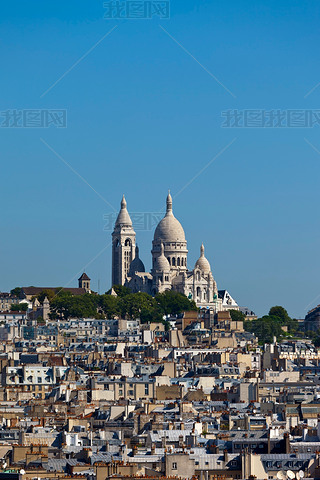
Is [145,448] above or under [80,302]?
under

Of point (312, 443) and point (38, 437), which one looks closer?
point (312, 443)

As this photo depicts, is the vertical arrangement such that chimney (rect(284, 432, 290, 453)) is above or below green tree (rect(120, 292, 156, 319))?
below

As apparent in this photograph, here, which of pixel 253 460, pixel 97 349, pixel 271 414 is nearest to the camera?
pixel 253 460

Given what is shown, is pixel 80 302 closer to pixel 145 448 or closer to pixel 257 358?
pixel 257 358

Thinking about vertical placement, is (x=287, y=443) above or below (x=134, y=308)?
below

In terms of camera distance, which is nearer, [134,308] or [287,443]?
[287,443]

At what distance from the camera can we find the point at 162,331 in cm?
16138

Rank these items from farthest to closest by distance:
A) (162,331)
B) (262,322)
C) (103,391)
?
(262,322)
(162,331)
(103,391)

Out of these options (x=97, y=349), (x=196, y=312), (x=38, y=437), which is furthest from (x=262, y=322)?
(x=38, y=437)

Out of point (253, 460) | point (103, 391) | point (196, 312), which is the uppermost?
point (196, 312)

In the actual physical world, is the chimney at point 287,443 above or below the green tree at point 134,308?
below

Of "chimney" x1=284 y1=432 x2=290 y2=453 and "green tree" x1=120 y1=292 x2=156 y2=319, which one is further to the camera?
"green tree" x1=120 y1=292 x2=156 y2=319

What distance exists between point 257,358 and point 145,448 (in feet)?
204

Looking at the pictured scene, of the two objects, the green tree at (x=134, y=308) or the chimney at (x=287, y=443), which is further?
the green tree at (x=134, y=308)
